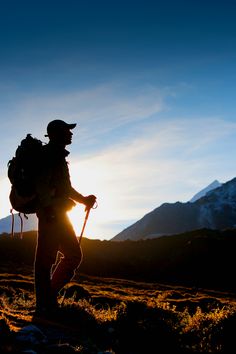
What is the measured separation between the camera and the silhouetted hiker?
629 cm

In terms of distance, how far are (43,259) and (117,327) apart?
1.51m

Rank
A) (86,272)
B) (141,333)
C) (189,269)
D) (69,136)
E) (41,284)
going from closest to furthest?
1. (141,333)
2. (41,284)
3. (69,136)
4. (86,272)
5. (189,269)

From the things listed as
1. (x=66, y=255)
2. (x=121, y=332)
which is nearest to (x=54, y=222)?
(x=66, y=255)

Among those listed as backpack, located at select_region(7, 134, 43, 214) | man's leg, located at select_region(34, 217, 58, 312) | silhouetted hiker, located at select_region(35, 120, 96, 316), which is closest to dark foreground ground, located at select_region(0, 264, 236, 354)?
man's leg, located at select_region(34, 217, 58, 312)

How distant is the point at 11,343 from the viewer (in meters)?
4.04

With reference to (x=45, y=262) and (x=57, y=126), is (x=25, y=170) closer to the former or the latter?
(x=57, y=126)

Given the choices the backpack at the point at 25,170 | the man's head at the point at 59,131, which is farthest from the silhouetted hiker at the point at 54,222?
the backpack at the point at 25,170

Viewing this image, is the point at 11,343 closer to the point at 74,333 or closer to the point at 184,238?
the point at 74,333

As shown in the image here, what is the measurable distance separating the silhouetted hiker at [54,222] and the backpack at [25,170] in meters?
0.11

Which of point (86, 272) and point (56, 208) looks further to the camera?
point (86, 272)

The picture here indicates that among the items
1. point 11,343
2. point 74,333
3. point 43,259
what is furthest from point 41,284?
point 11,343

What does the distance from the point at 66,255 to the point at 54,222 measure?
0.61 m

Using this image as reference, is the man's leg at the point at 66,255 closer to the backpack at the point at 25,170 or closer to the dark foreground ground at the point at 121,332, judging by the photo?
the dark foreground ground at the point at 121,332

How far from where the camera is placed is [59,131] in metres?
6.70
